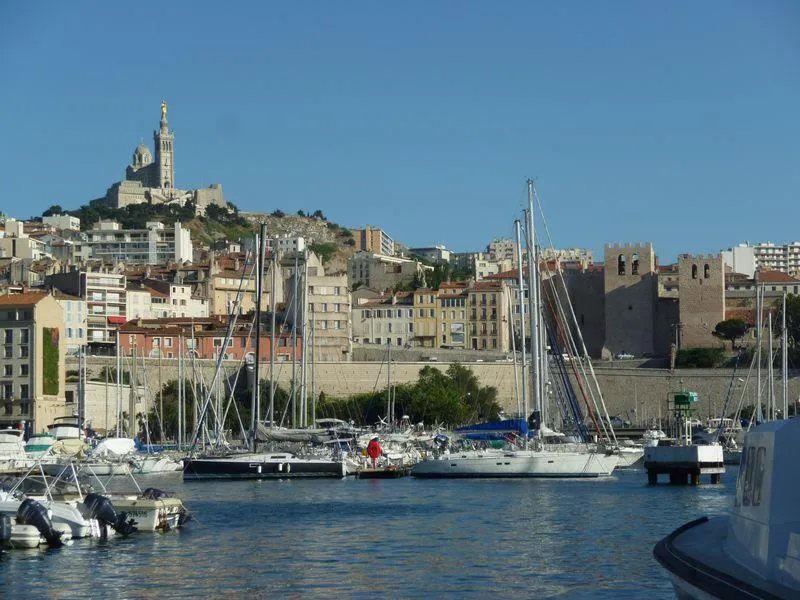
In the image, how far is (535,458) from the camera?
42000mm

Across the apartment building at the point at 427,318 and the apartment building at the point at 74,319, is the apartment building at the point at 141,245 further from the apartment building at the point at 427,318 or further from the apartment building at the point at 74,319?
the apartment building at the point at 74,319

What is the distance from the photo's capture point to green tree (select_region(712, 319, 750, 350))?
95.1m

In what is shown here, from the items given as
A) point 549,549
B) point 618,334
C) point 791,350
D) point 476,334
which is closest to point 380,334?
point 476,334

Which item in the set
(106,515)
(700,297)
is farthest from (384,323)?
(106,515)

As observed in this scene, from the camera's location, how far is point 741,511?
12961mm

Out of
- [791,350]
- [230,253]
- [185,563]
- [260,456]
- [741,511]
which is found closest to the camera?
[741,511]

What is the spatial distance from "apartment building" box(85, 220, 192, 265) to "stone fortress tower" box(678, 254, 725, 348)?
4829 centimetres

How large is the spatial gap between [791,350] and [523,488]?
47.3 metres

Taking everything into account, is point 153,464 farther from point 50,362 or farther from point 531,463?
point 50,362

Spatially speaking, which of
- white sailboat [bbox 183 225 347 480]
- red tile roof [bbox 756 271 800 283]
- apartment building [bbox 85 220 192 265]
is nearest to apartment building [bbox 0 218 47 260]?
apartment building [bbox 85 220 192 265]

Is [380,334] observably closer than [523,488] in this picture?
No

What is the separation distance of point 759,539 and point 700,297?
87.1m

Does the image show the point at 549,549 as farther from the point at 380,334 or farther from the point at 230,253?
the point at 230,253

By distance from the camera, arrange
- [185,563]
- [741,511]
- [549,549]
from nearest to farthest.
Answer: [741,511], [185,563], [549,549]
